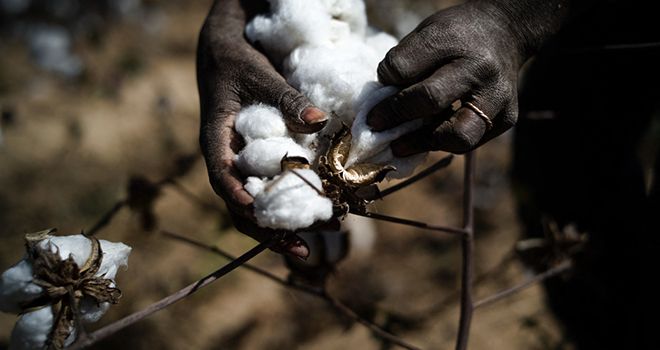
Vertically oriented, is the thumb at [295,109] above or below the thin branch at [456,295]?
above

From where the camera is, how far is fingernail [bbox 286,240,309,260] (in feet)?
3.29

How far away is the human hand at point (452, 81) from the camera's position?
3.22 ft

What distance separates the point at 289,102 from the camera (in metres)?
1.01

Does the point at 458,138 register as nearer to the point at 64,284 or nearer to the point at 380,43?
the point at 380,43

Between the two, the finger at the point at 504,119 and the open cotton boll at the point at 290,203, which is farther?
the finger at the point at 504,119

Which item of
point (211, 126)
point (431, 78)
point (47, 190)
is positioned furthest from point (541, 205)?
point (47, 190)

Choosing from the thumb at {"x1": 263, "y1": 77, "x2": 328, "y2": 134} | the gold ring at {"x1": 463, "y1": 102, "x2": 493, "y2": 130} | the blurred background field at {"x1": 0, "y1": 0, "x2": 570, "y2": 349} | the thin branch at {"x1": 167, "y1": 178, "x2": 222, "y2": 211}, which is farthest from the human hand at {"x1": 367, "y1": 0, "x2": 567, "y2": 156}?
the blurred background field at {"x1": 0, "y1": 0, "x2": 570, "y2": 349}

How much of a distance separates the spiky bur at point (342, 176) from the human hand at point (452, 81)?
0.29 feet

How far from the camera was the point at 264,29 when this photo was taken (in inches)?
47.9

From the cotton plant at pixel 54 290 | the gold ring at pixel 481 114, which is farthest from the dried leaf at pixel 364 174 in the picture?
the cotton plant at pixel 54 290

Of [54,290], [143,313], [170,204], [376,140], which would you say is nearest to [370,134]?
[376,140]

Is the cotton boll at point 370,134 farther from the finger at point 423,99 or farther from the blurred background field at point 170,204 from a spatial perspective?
the blurred background field at point 170,204

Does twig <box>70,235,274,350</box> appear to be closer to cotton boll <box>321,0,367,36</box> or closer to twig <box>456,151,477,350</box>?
cotton boll <box>321,0,367,36</box>

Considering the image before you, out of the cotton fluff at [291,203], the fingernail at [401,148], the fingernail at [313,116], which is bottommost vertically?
the cotton fluff at [291,203]
